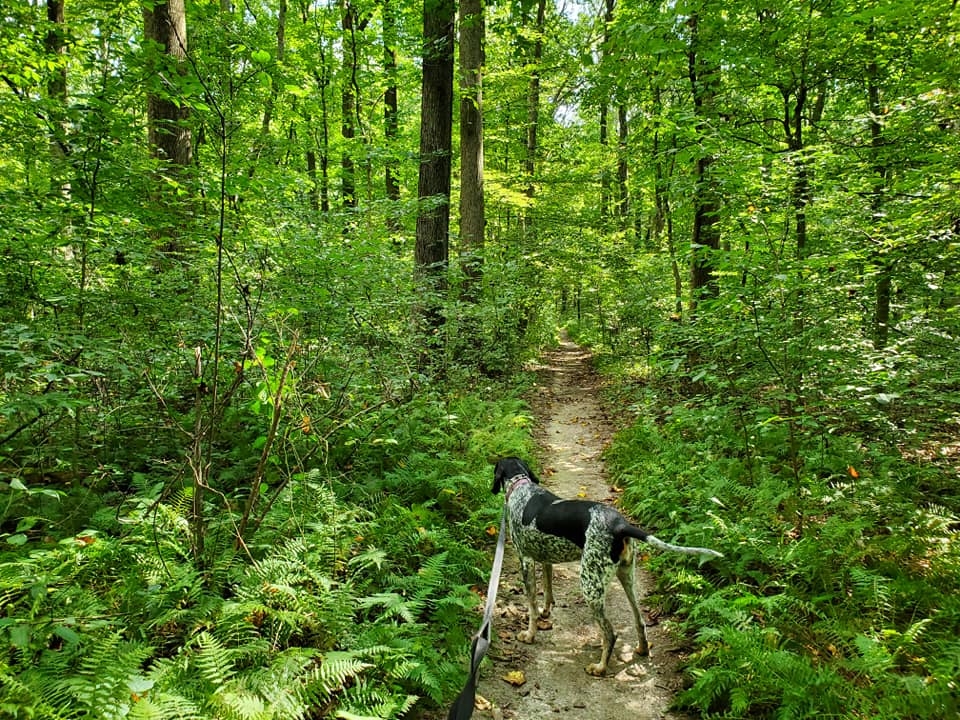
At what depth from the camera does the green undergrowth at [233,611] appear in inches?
102

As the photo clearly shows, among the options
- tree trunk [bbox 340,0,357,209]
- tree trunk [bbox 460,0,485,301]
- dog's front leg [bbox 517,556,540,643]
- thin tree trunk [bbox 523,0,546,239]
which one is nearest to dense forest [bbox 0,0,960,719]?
dog's front leg [bbox 517,556,540,643]

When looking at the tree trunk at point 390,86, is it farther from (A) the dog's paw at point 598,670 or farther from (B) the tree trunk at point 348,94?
(A) the dog's paw at point 598,670

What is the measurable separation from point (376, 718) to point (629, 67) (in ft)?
34.1

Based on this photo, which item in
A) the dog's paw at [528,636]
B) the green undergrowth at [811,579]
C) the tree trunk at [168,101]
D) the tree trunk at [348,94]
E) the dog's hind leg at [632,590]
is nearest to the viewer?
the green undergrowth at [811,579]

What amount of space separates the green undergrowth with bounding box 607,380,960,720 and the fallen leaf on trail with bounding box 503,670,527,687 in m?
1.14

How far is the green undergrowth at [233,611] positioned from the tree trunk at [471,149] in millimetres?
7103

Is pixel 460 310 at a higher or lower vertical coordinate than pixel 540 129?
lower

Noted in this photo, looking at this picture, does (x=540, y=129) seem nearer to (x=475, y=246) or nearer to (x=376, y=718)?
(x=475, y=246)

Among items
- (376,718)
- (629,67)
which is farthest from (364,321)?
(629,67)

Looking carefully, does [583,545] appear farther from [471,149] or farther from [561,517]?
[471,149]

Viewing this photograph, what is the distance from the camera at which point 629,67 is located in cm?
905

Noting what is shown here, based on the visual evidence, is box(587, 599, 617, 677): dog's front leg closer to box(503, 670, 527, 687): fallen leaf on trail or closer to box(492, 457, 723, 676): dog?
box(492, 457, 723, 676): dog

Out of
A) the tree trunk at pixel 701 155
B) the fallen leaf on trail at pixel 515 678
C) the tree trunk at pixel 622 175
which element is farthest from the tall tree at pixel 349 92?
the fallen leaf on trail at pixel 515 678

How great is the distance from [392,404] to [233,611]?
3865 millimetres
